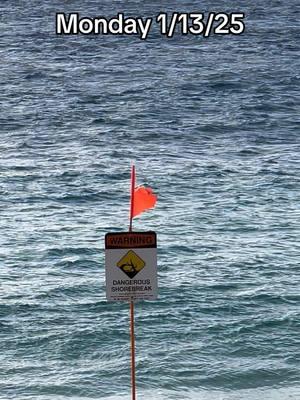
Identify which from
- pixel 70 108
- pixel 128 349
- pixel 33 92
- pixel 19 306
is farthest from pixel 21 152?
pixel 128 349

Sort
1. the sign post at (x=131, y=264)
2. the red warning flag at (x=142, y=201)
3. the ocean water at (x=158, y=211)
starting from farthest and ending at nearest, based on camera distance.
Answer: the ocean water at (x=158, y=211) < the red warning flag at (x=142, y=201) < the sign post at (x=131, y=264)

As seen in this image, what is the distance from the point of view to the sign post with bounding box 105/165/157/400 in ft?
45.5

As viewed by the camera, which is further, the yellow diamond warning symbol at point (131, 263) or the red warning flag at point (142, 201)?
the red warning flag at point (142, 201)

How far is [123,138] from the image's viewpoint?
3819 centimetres

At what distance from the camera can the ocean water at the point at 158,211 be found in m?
20.2

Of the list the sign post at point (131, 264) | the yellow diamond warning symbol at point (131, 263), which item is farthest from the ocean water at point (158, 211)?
the yellow diamond warning symbol at point (131, 263)

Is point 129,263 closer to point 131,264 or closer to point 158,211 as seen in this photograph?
point 131,264

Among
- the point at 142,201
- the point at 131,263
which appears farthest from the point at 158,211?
the point at 131,263

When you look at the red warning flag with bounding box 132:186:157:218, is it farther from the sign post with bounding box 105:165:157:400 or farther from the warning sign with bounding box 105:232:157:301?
the warning sign with bounding box 105:232:157:301

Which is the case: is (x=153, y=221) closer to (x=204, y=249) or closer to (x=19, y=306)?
(x=204, y=249)

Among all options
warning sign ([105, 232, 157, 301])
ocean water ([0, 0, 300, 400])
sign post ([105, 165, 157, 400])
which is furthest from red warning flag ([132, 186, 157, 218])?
ocean water ([0, 0, 300, 400])

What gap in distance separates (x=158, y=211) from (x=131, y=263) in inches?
630

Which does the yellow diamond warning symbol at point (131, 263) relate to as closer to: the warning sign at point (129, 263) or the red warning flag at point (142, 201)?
the warning sign at point (129, 263)

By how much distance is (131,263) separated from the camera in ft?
45.8
